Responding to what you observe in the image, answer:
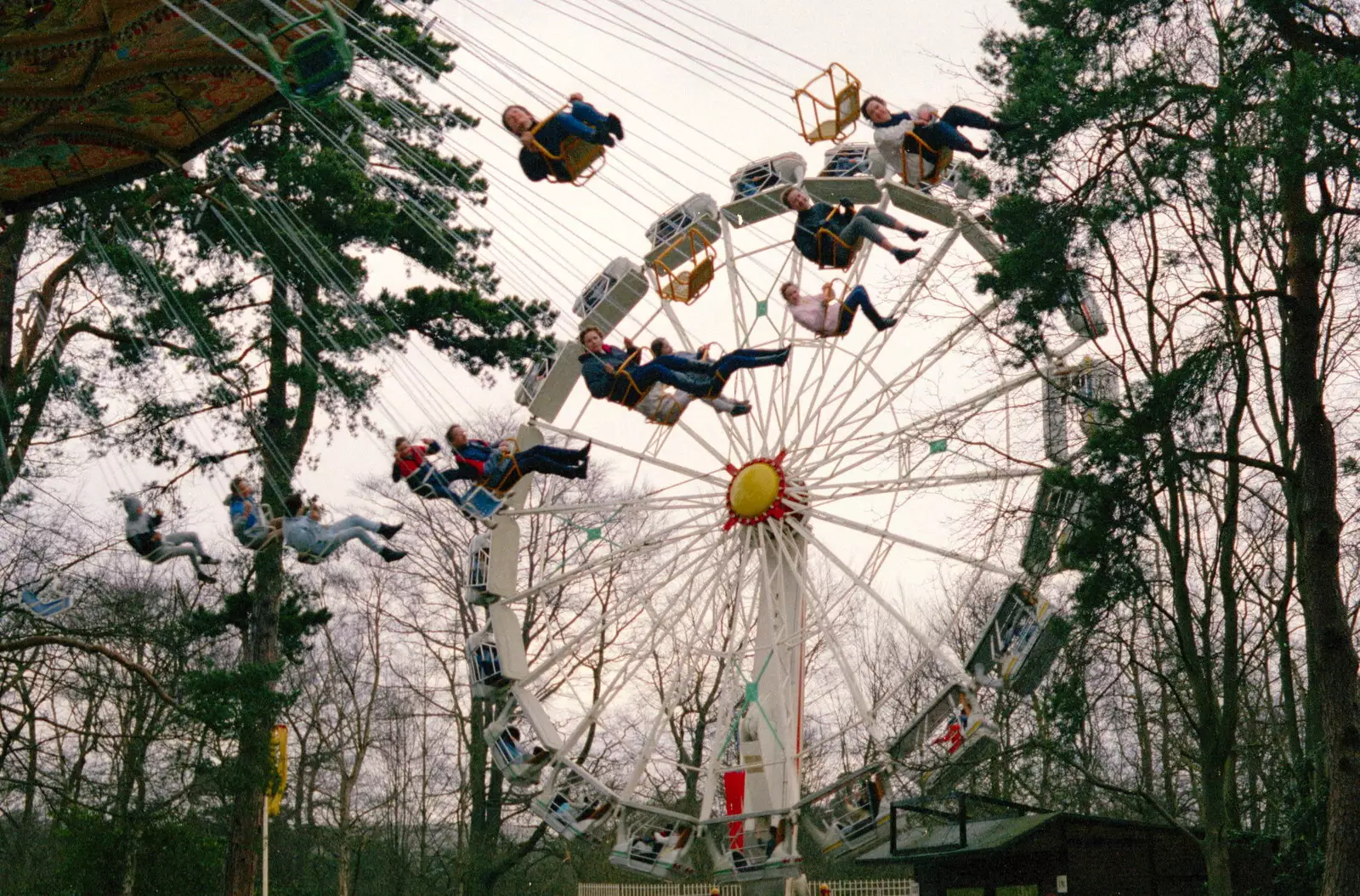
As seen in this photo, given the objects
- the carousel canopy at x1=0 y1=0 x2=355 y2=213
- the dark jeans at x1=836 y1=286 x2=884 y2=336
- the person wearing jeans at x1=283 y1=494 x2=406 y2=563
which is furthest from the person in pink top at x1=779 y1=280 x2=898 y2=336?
the carousel canopy at x1=0 y1=0 x2=355 y2=213

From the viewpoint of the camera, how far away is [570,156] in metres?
14.4

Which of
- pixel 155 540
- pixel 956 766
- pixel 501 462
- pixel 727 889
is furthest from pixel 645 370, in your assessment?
pixel 727 889

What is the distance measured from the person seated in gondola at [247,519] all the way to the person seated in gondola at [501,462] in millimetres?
2047

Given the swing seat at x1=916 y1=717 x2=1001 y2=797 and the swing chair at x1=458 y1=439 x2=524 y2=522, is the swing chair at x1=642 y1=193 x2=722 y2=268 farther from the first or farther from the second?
the swing seat at x1=916 y1=717 x2=1001 y2=797

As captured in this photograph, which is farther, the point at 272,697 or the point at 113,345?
the point at 113,345

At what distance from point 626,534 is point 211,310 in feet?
22.7

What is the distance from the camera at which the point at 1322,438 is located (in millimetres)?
13016

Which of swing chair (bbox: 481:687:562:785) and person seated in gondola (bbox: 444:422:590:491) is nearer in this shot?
person seated in gondola (bbox: 444:422:590:491)

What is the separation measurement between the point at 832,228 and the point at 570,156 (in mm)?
3584

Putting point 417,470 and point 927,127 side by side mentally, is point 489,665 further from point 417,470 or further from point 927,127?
point 927,127

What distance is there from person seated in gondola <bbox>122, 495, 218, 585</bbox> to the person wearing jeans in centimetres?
91

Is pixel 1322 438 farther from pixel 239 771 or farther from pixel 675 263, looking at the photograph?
pixel 239 771

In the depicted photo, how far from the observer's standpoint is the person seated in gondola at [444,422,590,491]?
51.6 feet

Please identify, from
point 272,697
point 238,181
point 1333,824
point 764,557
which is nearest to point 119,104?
point 238,181
